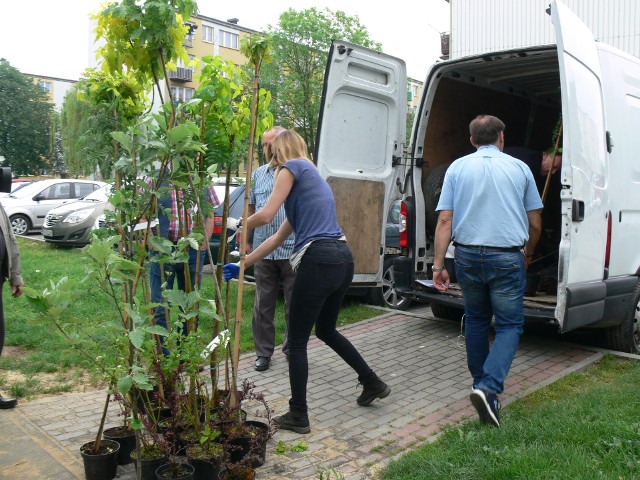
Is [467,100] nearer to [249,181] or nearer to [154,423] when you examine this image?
[249,181]

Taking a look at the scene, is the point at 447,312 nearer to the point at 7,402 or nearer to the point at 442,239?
the point at 442,239

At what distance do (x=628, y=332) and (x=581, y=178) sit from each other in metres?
1.85

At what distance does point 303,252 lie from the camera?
403 cm

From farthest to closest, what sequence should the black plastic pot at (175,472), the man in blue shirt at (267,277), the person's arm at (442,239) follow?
the man in blue shirt at (267,277)
the person's arm at (442,239)
the black plastic pot at (175,472)

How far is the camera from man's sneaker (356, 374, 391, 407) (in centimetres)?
455

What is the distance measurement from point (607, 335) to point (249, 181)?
4012mm

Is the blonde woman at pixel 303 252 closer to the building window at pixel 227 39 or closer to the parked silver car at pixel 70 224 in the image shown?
the parked silver car at pixel 70 224

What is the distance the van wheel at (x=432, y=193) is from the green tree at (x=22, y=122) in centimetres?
5847

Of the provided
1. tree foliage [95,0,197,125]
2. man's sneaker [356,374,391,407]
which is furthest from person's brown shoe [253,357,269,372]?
tree foliage [95,0,197,125]

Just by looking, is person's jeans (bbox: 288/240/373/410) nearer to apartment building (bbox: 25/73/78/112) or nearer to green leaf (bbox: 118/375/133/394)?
green leaf (bbox: 118/375/133/394)

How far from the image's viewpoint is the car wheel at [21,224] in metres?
18.5

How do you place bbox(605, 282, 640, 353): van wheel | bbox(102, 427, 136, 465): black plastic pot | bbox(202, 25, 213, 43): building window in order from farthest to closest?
bbox(202, 25, 213, 43): building window
bbox(605, 282, 640, 353): van wheel
bbox(102, 427, 136, 465): black plastic pot

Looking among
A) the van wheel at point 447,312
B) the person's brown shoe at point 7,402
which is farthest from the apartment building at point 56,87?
the person's brown shoe at point 7,402

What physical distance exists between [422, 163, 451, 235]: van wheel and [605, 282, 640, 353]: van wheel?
1970 millimetres
